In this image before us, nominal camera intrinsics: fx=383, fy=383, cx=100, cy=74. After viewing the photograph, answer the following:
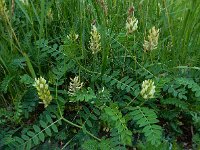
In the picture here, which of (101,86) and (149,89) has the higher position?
(149,89)

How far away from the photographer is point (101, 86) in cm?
176

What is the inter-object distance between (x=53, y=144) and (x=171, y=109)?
1.86 ft

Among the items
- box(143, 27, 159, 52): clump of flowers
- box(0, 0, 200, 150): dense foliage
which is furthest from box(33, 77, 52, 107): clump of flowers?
box(143, 27, 159, 52): clump of flowers

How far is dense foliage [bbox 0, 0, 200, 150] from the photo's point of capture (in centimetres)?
159

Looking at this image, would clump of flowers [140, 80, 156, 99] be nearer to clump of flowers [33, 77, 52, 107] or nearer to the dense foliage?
the dense foliage

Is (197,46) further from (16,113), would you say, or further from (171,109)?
(16,113)

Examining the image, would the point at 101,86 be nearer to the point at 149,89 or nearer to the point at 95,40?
the point at 95,40

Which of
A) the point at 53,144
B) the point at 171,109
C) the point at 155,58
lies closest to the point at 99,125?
the point at 53,144


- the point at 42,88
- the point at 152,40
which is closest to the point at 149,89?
the point at 152,40

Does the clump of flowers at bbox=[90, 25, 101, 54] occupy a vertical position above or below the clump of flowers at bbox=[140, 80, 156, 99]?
above

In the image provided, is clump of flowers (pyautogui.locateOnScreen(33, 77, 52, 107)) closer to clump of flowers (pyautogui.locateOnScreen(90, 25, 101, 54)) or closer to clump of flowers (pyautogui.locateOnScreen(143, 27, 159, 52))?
clump of flowers (pyautogui.locateOnScreen(90, 25, 101, 54))

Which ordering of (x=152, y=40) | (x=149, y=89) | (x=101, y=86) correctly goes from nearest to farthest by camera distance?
(x=149, y=89) → (x=152, y=40) → (x=101, y=86)

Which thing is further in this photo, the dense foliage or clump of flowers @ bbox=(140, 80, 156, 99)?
the dense foliage

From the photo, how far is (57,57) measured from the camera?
1847mm
